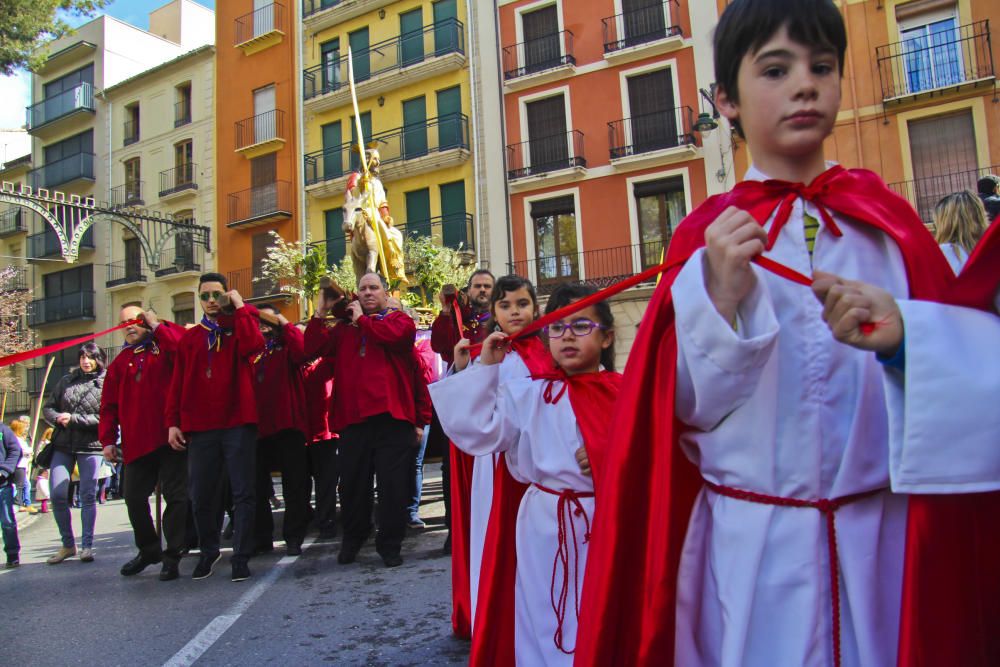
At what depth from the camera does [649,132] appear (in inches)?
856

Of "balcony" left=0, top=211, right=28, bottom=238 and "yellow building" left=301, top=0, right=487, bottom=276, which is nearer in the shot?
"yellow building" left=301, top=0, right=487, bottom=276

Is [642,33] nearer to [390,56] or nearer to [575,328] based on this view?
[390,56]

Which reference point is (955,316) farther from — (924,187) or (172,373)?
(924,187)

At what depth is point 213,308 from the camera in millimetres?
6016

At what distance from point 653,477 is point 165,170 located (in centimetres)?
3290

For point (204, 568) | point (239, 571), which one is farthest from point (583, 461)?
point (204, 568)

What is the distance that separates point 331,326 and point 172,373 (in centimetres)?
138

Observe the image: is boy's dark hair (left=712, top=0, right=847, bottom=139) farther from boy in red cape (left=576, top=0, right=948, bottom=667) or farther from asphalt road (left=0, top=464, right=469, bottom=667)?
asphalt road (left=0, top=464, right=469, bottom=667)

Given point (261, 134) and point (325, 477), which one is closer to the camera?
point (325, 477)

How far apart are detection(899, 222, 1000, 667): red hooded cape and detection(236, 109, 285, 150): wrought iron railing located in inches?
1120

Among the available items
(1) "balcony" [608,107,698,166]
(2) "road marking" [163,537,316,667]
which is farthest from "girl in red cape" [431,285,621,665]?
(1) "balcony" [608,107,698,166]

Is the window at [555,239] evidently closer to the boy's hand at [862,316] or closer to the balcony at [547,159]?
the balcony at [547,159]

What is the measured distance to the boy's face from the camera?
1479mm

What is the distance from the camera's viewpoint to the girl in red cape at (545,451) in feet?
9.30
